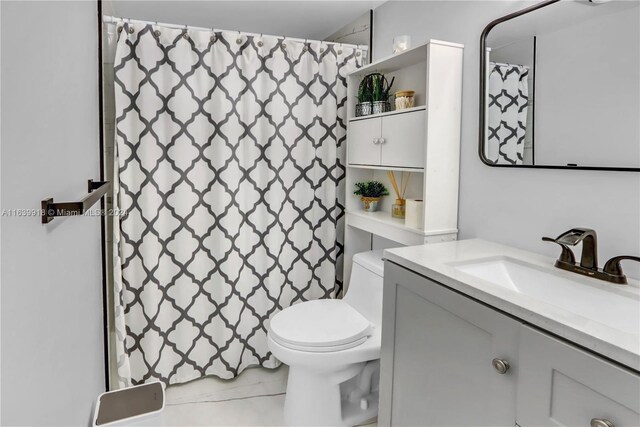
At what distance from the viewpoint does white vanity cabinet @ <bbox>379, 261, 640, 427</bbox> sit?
84 centimetres

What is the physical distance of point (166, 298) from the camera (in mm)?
2287

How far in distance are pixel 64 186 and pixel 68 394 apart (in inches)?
20.0

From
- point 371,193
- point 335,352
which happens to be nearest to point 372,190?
point 371,193

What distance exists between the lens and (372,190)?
7.97 feet

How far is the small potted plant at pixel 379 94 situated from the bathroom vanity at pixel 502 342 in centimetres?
91

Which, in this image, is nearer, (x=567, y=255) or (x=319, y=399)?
(x=567, y=255)

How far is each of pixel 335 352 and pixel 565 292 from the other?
945 millimetres

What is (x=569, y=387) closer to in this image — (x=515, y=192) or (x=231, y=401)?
(x=515, y=192)

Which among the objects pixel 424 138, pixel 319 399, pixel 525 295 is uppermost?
pixel 424 138

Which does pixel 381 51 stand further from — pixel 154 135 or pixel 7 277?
pixel 7 277

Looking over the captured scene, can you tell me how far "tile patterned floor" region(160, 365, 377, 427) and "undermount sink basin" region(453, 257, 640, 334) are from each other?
1085 mm

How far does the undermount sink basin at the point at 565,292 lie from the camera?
112 cm

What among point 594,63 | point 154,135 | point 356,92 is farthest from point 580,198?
point 154,135

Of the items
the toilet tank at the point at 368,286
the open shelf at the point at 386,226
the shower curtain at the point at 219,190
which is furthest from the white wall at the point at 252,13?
the toilet tank at the point at 368,286
